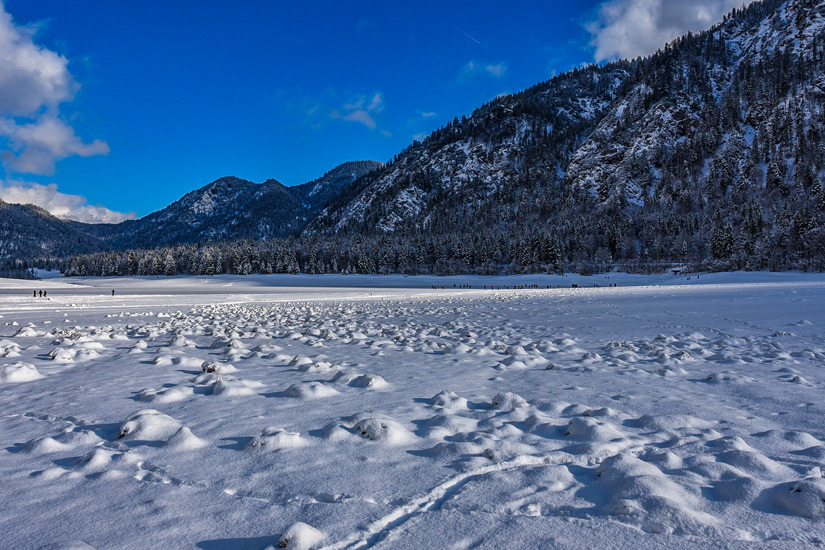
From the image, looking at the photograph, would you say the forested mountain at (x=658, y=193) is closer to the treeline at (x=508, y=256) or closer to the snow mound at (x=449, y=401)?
the treeline at (x=508, y=256)

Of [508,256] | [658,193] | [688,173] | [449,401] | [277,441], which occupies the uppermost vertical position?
[688,173]

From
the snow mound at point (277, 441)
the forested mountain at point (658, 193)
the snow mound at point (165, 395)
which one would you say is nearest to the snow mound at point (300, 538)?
the snow mound at point (277, 441)

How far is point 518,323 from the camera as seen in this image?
34.1 ft

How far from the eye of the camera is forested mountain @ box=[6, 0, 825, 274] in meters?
83.0

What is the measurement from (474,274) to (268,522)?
8603 centimetres

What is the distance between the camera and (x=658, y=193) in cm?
12062

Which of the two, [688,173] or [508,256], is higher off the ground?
[688,173]

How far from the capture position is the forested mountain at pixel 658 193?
8300 centimetres

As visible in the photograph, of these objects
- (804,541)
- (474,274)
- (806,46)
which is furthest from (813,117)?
(804,541)

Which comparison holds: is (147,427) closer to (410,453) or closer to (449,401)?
(410,453)

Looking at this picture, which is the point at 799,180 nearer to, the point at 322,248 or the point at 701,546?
the point at 322,248

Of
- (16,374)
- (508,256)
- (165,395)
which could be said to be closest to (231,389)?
(165,395)

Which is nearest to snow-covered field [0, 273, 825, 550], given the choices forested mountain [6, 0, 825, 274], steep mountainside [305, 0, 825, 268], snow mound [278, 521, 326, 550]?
snow mound [278, 521, 326, 550]

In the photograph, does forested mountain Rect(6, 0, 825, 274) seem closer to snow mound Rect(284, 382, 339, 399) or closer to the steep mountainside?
the steep mountainside
